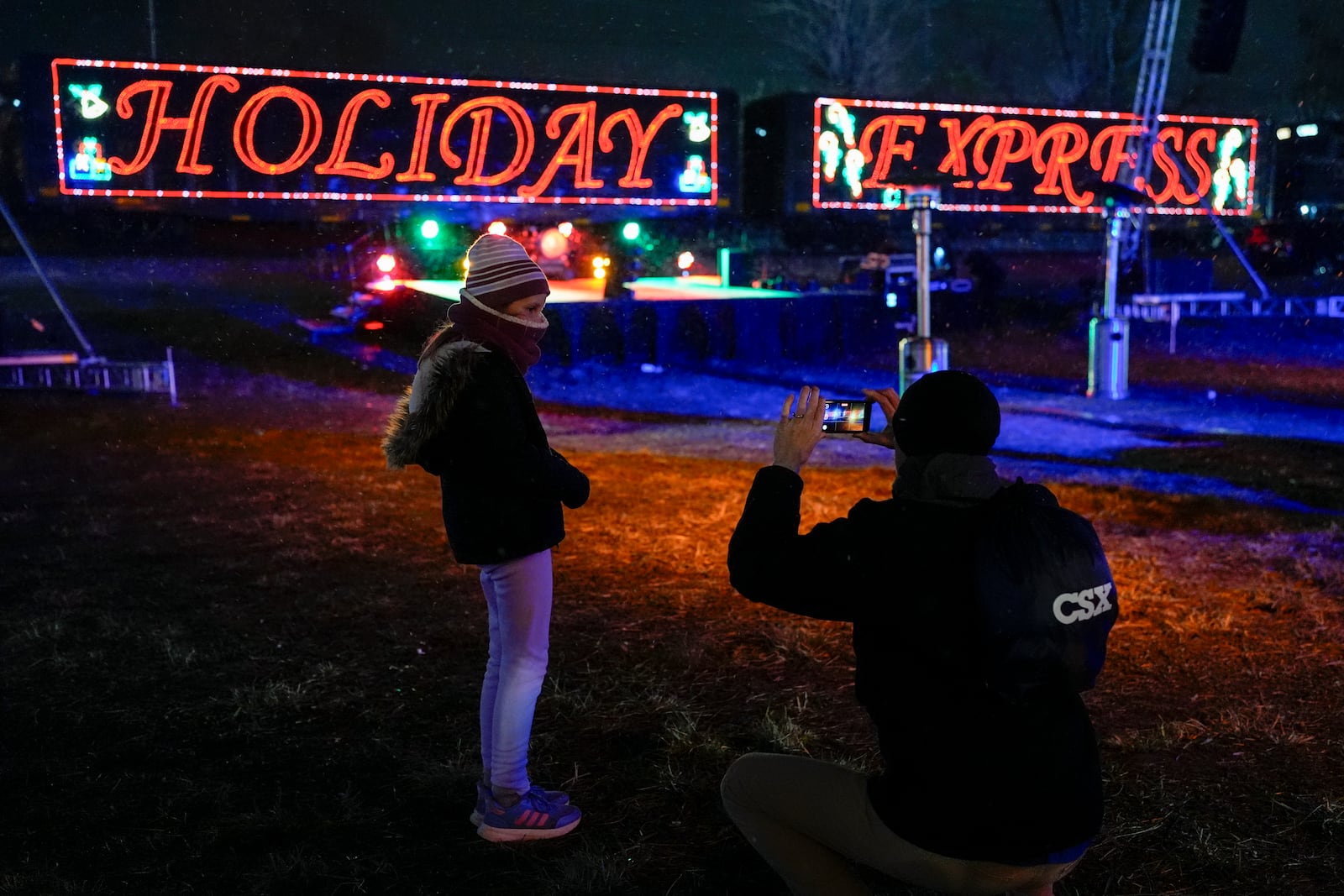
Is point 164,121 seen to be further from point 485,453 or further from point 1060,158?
point 485,453

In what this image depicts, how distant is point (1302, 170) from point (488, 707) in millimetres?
29061

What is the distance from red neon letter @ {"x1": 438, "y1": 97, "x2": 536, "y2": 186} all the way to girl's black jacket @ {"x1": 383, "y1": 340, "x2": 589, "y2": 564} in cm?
1864

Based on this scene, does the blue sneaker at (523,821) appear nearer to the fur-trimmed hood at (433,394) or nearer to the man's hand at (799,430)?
the fur-trimmed hood at (433,394)

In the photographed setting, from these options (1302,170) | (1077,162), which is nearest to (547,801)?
(1077,162)

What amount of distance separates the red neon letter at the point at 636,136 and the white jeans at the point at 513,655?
1938cm

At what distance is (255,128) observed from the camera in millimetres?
19953

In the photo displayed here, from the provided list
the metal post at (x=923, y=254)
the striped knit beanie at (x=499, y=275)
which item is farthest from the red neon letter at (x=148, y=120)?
the striped knit beanie at (x=499, y=275)

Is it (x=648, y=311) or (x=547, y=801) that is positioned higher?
(x=648, y=311)

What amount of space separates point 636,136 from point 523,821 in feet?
65.2

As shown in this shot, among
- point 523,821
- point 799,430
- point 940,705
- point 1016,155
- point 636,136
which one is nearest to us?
point 940,705

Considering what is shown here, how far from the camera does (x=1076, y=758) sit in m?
2.11

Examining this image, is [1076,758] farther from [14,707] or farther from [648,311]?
[648,311]

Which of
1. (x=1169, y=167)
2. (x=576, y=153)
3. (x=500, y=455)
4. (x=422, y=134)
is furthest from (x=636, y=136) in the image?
(x=500, y=455)

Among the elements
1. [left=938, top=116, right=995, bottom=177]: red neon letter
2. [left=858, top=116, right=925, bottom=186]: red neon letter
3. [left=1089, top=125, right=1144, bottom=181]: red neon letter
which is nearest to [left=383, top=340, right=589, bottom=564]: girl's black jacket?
[left=858, top=116, right=925, bottom=186]: red neon letter
